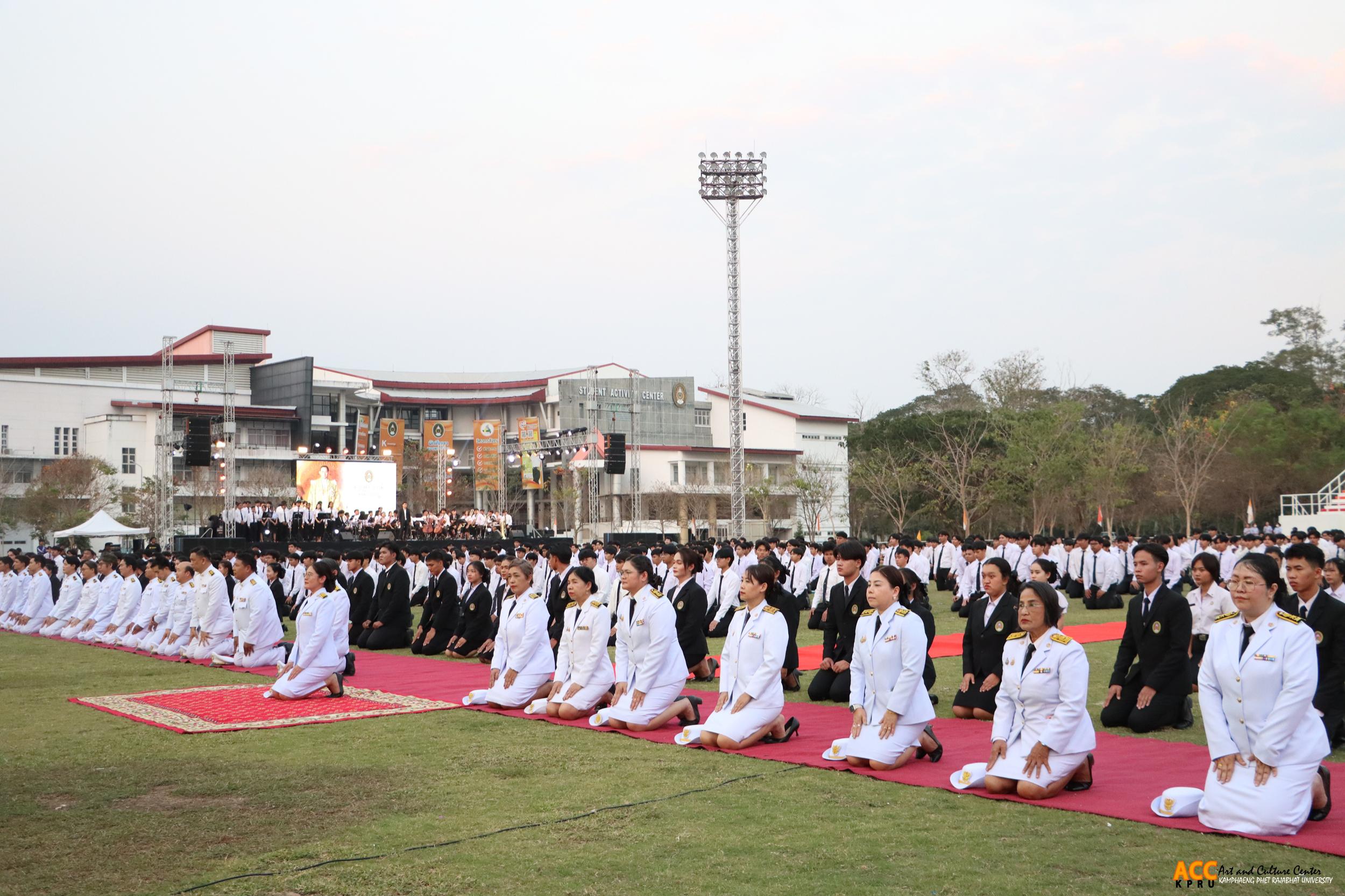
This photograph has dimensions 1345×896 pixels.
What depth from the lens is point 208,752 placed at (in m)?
7.58

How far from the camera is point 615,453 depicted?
120 feet

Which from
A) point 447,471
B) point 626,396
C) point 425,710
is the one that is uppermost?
point 626,396

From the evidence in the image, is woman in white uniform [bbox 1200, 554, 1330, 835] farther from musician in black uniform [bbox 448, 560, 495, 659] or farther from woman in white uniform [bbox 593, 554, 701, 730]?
musician in black uniform [bbox 448, 560, 495, 659]

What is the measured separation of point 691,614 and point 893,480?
37035 mm

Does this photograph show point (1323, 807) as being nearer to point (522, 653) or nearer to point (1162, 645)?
point (1162, 645)

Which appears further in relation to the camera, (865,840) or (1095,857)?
(865,840)

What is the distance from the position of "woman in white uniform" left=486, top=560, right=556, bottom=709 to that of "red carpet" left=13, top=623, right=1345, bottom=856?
17 cm

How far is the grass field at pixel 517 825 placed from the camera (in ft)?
15.0

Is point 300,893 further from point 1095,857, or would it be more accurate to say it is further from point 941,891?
point 1095,857

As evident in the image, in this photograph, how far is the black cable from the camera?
466 cm

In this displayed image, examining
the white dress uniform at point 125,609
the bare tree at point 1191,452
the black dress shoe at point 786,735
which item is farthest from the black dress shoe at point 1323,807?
the bare tree at point 1191,452

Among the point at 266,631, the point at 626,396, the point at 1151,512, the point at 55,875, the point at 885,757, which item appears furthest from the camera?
the point at 626,396

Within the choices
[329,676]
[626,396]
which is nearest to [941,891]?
[329,676]

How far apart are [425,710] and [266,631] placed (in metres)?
4.18
